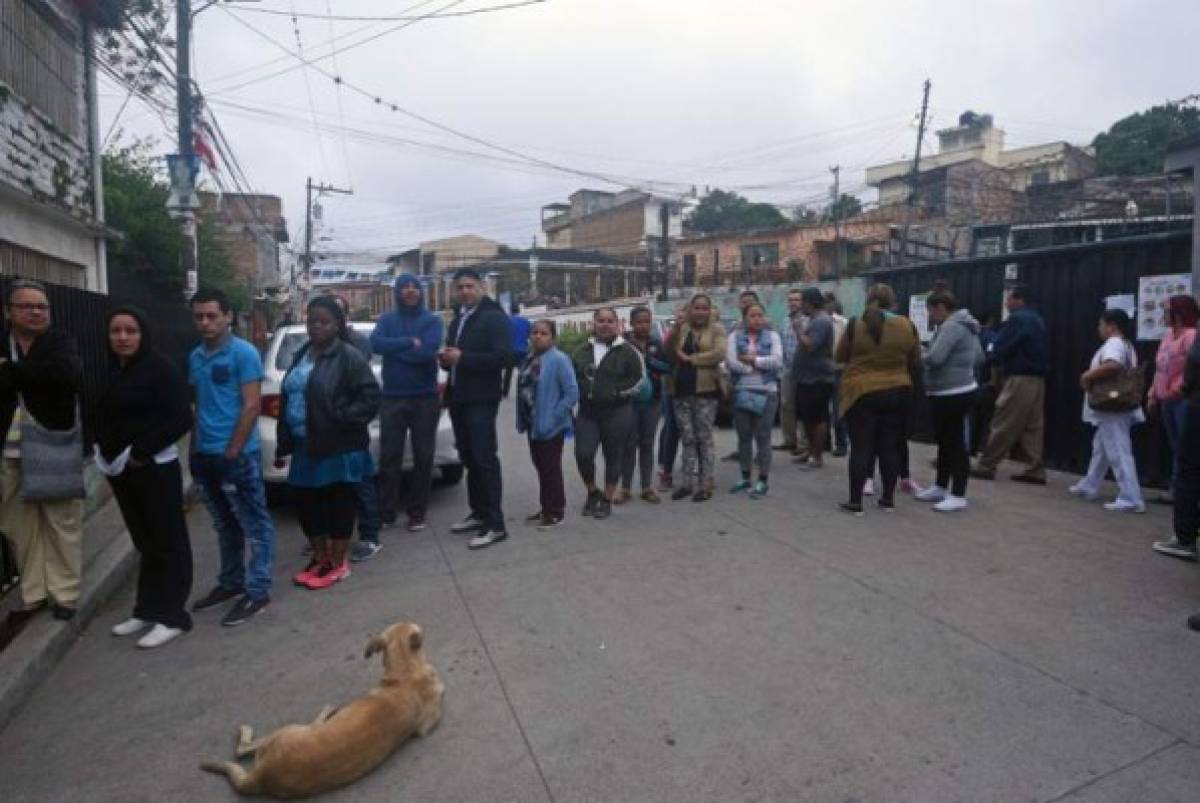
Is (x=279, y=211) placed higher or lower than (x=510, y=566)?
higher

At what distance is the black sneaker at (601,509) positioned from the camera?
19.1 feet

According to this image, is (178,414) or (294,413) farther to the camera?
(294,413)

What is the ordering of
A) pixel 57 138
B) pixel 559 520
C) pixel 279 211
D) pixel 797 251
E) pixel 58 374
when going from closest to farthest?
1. pixel 58 374
2. pixel 559 520
3. pixel 57 138
4. pixel 797 251
5. pixel 279 211

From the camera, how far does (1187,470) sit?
4305 mm

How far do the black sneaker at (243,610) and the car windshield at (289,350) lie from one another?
286cm

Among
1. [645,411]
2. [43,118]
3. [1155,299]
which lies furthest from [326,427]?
[1155,299]

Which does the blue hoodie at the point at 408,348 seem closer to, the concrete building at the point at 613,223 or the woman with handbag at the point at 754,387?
the woman with handbag at the point at 754,387

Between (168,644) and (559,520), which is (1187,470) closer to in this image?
(559,520)

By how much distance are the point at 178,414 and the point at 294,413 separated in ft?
2.28

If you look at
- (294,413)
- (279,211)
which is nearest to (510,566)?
(294,413)

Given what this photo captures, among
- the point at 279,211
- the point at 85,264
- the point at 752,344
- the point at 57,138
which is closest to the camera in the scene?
the point at 752,344

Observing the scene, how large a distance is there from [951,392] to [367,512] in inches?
179

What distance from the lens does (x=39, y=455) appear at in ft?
11.8

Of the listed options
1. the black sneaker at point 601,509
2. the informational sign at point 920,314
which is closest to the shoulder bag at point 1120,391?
the informational sign at point 920,314
